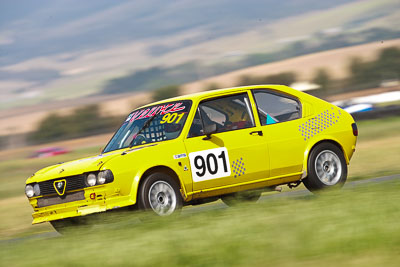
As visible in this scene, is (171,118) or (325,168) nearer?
(171,118)

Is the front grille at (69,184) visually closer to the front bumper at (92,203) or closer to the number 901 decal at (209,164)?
the front bumper at (92,203)

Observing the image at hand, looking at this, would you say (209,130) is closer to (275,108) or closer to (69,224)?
(275,108)

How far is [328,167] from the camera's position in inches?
392

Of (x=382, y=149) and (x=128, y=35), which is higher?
(x=128, y=35)

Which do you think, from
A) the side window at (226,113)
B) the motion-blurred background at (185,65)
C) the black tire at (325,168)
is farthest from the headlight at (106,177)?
the motion-blurred background at (185,65)

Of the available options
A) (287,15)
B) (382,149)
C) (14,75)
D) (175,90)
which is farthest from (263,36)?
(382,149)

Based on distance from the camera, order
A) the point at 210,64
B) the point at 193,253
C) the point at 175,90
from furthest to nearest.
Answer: the point at 210,64, the point at 175,90, the point at 193,253

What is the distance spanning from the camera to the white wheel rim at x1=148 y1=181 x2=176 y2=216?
8.48 meters

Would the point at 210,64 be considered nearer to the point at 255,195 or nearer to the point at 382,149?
the point at 382,149

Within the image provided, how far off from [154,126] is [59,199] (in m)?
1.56

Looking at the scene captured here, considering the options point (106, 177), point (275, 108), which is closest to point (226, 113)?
point (275, 108)

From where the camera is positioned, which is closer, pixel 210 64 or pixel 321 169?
pixel 321 169

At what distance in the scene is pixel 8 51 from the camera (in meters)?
180

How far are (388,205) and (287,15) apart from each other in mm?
172893
